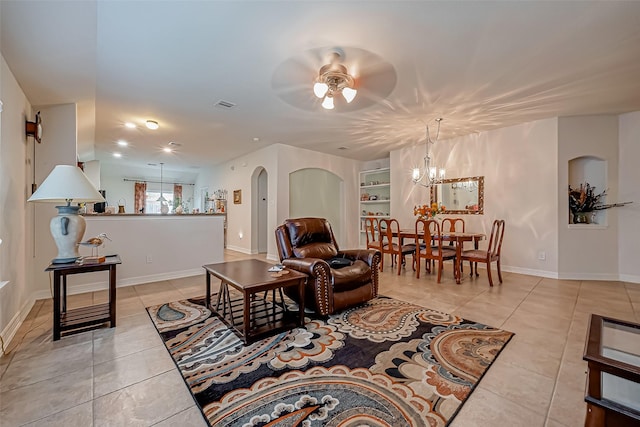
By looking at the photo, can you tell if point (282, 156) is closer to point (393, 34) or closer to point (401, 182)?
point (401, 182)

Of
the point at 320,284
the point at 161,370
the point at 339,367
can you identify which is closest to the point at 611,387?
the point at 339,367

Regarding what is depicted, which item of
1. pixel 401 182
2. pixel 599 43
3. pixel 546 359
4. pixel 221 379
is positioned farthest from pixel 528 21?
pixel 401 182

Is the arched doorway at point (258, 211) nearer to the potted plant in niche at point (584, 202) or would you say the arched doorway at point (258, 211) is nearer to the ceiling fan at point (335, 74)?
the ceiling fan at point (335, 74)

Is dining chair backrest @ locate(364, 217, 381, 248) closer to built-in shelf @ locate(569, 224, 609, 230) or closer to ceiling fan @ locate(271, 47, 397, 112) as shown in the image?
ceiling fan @ locate(271, 47, 397, 112)

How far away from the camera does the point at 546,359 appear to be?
74.8 inches

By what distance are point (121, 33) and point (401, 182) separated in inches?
211

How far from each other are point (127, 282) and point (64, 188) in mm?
2123

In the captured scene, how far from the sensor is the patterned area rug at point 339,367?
4.60 feet

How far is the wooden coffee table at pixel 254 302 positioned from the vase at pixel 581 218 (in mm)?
4792

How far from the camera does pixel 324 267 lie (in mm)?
2609

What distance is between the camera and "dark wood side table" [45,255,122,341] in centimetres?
217

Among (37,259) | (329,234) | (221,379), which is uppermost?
(329,234)

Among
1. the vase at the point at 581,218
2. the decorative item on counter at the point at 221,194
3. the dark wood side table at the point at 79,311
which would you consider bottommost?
the dark wood side table at the point at 79,311

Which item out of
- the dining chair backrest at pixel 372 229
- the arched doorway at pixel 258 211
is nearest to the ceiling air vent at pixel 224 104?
the arched doorway at pixel 258 211
